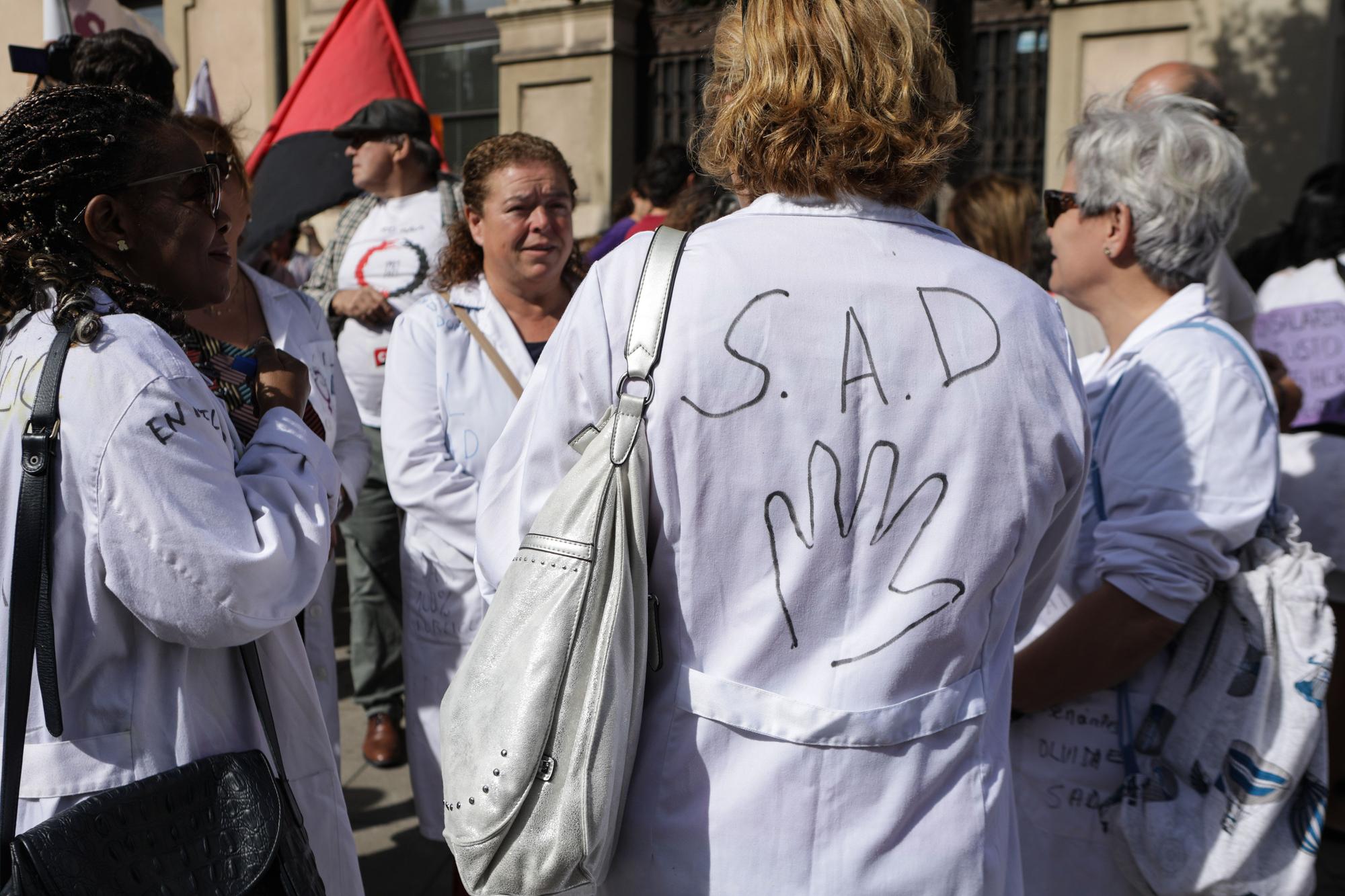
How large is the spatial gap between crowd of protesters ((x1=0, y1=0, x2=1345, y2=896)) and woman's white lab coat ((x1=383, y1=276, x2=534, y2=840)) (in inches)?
44.8

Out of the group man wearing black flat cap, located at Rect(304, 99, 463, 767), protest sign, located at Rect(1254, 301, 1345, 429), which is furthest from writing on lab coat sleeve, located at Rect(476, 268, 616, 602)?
protest sign, located at Rect(1254, 301, 1345, 429)

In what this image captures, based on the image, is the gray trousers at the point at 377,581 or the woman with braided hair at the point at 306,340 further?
the gray trousers at the point at 377,581

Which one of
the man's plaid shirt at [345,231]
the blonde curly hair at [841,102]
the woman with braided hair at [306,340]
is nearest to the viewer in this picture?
the blonde curly hair at [841,102]

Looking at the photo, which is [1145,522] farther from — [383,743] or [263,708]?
[383,743]

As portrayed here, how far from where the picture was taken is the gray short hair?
7.32ft

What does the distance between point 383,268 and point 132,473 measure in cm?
319

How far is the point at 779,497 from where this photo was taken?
141 centimetres

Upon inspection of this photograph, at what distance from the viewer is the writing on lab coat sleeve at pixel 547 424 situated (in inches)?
56.3

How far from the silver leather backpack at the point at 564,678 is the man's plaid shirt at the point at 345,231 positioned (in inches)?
138

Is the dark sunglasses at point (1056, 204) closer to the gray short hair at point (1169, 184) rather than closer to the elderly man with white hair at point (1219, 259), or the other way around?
the gray short hair at point (1169, 184)

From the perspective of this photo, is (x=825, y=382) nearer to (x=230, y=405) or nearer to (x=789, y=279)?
(x=789, y=279)

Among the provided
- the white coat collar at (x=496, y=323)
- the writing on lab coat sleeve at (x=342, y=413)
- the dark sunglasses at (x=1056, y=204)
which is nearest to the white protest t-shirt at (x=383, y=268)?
the white coat collar at (x=496, y=323)

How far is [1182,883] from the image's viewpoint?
199cm

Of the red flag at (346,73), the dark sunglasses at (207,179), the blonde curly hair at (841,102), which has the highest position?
the red flag at (346,73)
